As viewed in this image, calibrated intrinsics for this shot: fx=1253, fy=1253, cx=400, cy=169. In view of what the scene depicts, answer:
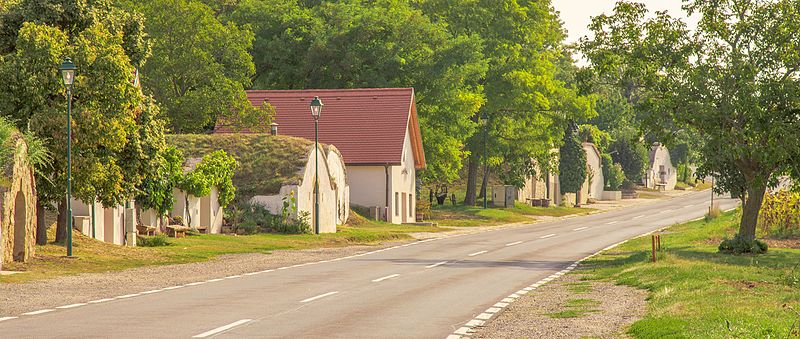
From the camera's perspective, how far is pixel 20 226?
28.9 meters

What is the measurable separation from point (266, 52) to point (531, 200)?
A: 102 feet

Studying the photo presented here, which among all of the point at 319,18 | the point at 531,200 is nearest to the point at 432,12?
the point at 319,18

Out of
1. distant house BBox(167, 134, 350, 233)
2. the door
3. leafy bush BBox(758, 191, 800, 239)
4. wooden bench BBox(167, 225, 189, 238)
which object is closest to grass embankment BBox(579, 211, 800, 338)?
leafy bush BBox(758, 191, 800, 239)

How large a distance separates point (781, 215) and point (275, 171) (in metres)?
20.4

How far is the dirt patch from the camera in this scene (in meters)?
16.8

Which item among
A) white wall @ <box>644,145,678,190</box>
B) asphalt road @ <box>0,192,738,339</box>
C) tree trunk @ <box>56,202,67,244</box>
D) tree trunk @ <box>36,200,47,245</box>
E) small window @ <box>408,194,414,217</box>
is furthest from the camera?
white wall @ <box>644,145,678,190</box>

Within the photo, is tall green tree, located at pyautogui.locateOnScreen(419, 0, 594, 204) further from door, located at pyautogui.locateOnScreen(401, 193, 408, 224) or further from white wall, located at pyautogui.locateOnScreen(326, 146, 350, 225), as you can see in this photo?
white wall, located at pyautogui.locateOnScreen(326, 146, 350, 225)

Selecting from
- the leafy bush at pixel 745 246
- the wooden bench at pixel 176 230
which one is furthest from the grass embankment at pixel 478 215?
the leafy bush at pixel 745 246

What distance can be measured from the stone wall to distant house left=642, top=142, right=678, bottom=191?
403ft

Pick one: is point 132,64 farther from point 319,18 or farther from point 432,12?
point 432,12

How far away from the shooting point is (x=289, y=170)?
52.4 metres

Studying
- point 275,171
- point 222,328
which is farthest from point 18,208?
point 275,171

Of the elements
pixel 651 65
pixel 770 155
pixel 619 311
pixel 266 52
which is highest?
pixel 266 52

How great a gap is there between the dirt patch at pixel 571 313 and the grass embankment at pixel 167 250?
418 inches
